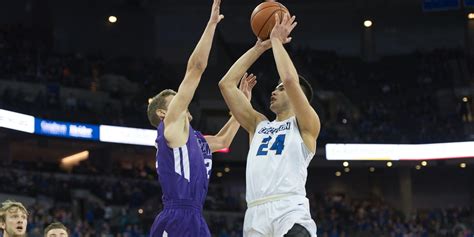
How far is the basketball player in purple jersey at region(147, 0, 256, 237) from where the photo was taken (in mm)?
5516

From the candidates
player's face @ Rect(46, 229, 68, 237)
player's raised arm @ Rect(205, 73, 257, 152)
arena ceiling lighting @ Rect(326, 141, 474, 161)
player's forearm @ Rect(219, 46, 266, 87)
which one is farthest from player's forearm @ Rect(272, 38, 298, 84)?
arena ceiling lighting @ Rect(326, 141, 474, 161)

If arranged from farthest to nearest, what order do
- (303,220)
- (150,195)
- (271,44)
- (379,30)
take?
1. (379,30)
2. (150,195)
3. (271,44)
4. (303,220)

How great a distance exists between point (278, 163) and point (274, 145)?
0.15 meters

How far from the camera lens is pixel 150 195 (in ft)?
96.2

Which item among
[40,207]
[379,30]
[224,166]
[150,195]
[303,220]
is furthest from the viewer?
[379,30]

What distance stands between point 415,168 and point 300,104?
100ft

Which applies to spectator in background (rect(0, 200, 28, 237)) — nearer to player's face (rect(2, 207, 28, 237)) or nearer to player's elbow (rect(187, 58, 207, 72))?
player's face (rect(2, 207, 28, 237))

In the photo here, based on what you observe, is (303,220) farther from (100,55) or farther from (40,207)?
(100,55)

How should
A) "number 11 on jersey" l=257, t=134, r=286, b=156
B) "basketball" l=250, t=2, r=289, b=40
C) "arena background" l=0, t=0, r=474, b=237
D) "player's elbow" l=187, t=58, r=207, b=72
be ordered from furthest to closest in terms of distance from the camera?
"arena background" l=0, t=0, r=474, b=237, "basketball" l=250, t=2, r=289, b=40, "number 11 on jersey" l=257, t=134, r=286, b=156, "player's elbow" l=187, t=58, r=207, b=72

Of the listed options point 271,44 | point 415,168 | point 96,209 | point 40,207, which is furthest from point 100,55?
point 271,44

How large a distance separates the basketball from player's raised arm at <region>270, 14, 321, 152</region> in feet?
1.57

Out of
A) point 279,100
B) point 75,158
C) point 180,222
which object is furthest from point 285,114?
point 75,158

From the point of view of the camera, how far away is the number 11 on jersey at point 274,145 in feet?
19.2

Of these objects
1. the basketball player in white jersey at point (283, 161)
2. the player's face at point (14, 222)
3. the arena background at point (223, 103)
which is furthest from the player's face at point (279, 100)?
the arena background at point (223, 103)
